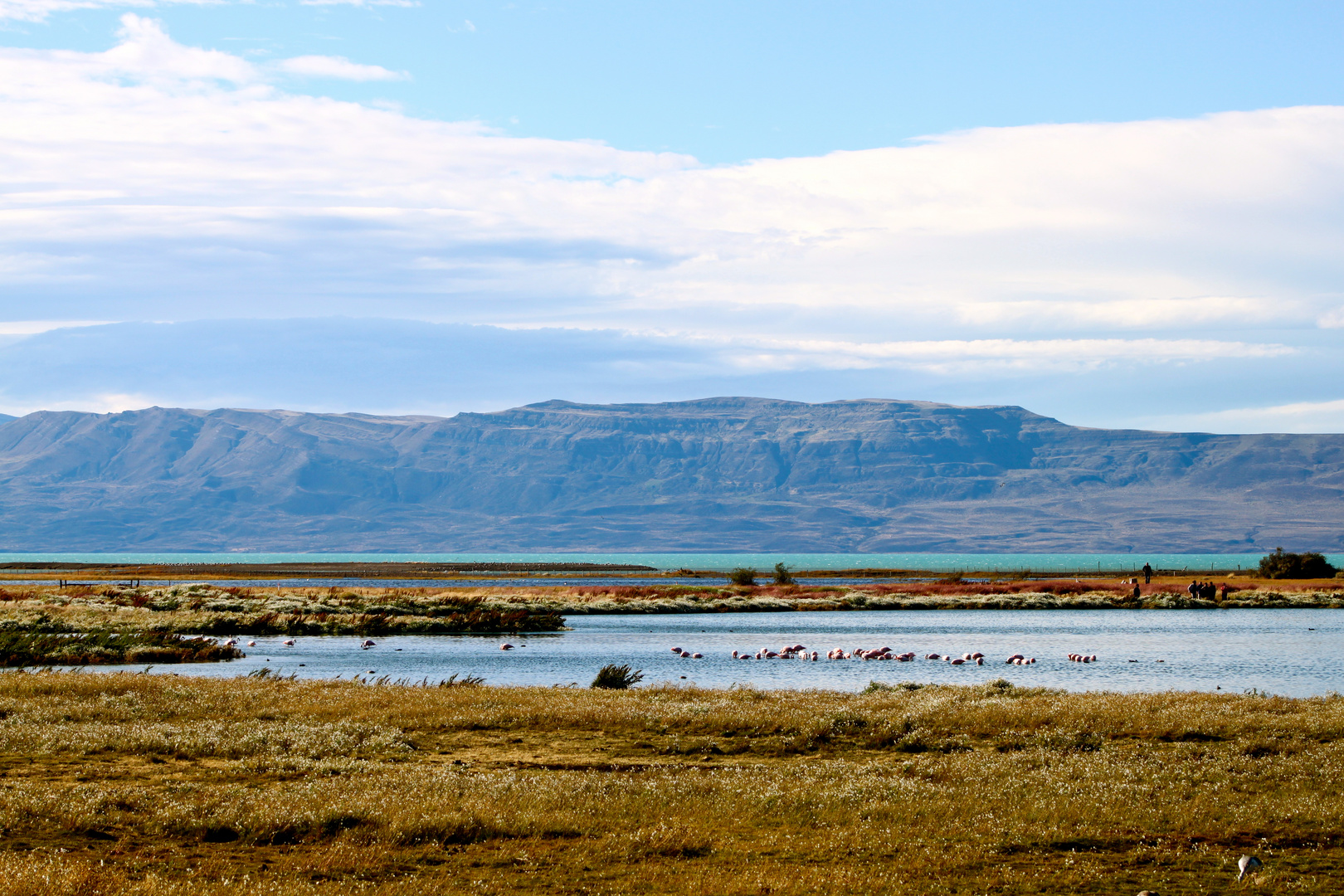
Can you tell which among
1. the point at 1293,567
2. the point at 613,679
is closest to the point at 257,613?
the point at 613,679

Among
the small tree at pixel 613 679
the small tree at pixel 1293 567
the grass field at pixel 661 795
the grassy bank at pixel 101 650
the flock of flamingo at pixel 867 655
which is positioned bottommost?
the small tree at pixel 1293 567

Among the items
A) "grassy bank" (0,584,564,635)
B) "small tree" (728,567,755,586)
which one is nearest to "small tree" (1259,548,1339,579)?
"small tree" (728,567,755,586)

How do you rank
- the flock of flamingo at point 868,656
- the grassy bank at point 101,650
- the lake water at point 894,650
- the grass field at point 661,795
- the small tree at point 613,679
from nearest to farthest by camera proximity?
the grass field at point 661,795
the small tree at point 613,679
the lake water at point 894,650
the grassy bank at point 101,650
the flock of flamingo at point 868,656

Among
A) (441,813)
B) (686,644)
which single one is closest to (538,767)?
(441,813)

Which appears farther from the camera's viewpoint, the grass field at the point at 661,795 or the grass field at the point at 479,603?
the grass field at the point at 479,603

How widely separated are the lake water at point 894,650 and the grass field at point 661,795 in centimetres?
1047

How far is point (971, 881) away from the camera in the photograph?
472 inches

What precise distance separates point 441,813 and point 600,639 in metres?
39.9

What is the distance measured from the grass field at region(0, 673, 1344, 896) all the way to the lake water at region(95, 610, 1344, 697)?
34.3 ft

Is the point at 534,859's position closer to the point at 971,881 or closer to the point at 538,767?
the point at 971,881

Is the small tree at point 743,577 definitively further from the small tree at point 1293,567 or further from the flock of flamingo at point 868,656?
the flock of flamingo at point 868,656

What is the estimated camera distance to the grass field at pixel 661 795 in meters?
12.2

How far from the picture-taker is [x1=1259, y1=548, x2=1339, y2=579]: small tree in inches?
3782

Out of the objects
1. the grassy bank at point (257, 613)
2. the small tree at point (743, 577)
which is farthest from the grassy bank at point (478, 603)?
the small tree at point (743, 577)
